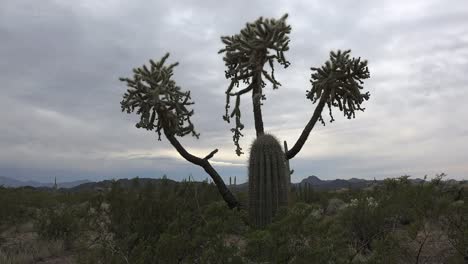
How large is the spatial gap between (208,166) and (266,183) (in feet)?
12.6

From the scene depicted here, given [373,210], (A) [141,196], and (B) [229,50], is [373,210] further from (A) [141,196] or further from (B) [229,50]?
(B) [229,50]

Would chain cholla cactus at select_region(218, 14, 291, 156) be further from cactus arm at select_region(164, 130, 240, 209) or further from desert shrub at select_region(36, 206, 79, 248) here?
desert shrub at select_region(36, 206, 79, 248)

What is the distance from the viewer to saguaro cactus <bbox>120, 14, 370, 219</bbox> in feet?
54.5

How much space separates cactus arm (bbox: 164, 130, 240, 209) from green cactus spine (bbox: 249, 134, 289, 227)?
2.71 metres

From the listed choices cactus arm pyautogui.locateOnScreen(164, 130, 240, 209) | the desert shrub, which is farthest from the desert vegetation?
cactus arm pyautogui.locateOnScreen(164, 130, 240, 209)

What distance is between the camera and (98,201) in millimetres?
9859

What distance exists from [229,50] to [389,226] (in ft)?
28.6

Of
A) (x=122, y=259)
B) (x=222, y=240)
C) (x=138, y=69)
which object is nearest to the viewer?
(x=222, y=240)

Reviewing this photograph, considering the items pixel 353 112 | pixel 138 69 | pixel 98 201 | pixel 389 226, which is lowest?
pixel 389 226

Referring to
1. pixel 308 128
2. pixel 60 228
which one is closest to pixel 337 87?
pixel 308 128

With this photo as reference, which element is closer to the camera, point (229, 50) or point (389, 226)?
point (389, 226)

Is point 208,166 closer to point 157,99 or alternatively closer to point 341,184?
point 157,99

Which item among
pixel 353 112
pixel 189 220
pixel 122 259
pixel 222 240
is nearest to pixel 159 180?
pixel 189 220

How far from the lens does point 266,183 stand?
14.0 metres
